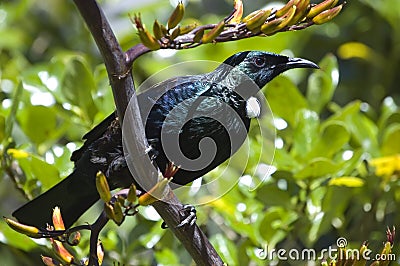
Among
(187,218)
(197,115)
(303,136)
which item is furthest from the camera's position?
(303,136)

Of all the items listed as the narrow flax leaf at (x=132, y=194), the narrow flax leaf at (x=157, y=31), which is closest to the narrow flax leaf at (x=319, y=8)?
the narrow flax leaf at (x=157, y=31)

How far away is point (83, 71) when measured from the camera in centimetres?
186

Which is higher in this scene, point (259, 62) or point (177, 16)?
point (177, 16)

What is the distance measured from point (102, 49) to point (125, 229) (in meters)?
0.94

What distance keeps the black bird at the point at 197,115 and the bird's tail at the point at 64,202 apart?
0.15m

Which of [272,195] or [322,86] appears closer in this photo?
[272,195]

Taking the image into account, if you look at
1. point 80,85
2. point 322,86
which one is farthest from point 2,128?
point 322,86

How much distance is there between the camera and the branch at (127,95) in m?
1.00

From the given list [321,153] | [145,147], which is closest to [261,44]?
[321,153]

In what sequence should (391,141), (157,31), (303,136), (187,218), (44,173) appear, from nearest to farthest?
1. (157,31)
2. (187,218)
3. (44,173)
4. (303,136)
5. (391,141)

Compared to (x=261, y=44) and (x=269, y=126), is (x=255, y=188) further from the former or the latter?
(x=261, y=44)

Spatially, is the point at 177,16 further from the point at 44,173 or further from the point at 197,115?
the point at 44,173

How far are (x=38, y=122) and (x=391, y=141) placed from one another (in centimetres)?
85

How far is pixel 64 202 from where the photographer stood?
171 centimetres
